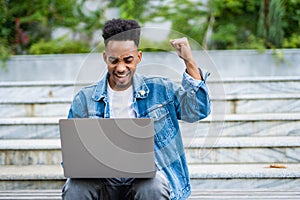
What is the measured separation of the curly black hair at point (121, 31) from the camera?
2054mm

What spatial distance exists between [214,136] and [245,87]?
2136mm

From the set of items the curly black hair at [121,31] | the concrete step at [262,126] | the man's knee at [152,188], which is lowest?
the man's knee at [152,188]

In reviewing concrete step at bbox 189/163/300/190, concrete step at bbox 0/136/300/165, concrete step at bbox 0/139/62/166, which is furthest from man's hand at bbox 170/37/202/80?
concrete step at bbox 0/139/62/166

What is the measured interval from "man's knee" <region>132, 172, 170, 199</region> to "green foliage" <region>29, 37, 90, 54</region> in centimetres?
322

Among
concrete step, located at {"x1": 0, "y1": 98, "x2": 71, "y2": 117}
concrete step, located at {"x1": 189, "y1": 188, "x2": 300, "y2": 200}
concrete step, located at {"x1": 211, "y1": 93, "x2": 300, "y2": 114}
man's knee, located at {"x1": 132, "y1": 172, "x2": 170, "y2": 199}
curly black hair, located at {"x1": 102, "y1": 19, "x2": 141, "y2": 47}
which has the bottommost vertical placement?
concrete step, located at {"x1": 189, "y1": 188, "x2": 300, "y2": 200}

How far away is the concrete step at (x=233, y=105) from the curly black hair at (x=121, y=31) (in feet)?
6.14

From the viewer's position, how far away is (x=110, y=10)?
18.6 ft

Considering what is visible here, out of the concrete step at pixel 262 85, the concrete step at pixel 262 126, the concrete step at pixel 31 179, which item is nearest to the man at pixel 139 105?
the concrete step at pixel 31 179

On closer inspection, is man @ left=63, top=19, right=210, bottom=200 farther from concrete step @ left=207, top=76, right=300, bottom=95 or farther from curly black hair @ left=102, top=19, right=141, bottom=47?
concrete step @ left=207, top=76, right=300, bottom=95

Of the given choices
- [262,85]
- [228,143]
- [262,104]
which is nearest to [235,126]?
[228,143]

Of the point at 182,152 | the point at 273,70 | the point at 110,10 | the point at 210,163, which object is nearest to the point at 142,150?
the point at 182,152

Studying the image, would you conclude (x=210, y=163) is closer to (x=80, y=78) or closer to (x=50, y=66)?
(x=80, y=78)

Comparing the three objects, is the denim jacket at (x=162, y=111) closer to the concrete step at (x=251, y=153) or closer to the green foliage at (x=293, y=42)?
Result: the concrete step at (x=251, y=153)

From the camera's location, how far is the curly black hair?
6.74 feet
